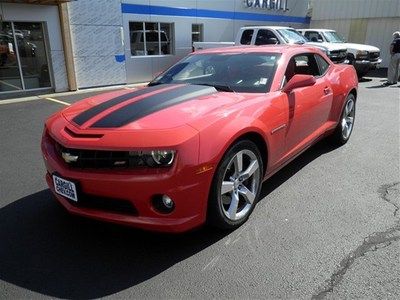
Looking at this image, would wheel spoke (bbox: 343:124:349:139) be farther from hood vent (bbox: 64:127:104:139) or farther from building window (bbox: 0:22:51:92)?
building window (bbox: 0:22:51:92)

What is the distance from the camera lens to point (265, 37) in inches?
533

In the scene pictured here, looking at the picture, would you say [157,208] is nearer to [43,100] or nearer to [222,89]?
[222,89]

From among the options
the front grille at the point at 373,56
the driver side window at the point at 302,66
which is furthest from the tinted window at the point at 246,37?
the driver side window at the point at 302,66

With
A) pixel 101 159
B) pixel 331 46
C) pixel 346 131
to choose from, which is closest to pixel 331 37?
pixel 331 46

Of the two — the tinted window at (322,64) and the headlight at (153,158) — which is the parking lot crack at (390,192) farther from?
the headlight at (153,158)

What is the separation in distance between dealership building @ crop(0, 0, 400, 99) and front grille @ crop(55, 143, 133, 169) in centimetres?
990

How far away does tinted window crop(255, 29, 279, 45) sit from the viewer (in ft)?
43.6

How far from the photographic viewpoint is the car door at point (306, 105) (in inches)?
150

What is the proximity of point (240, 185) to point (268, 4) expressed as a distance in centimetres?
1876

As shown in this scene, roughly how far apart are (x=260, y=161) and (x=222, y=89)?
883 millimetres

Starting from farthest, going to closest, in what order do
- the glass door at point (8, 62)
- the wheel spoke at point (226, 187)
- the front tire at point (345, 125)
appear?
the glass door at point (8, 62)
the front tire at point (345, 125)
the wheel spoke at point (226, 187)

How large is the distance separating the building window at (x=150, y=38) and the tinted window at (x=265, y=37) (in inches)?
151

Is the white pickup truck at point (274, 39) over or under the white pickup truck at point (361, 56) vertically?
over

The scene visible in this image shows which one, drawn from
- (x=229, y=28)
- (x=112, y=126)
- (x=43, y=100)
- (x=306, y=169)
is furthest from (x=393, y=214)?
(x=229, y=28)
